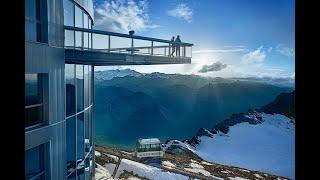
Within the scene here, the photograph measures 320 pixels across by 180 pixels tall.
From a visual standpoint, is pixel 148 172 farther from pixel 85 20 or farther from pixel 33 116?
pixel 33 116

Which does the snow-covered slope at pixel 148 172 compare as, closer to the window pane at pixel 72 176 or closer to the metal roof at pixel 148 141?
the metal roof at pixel 148 141

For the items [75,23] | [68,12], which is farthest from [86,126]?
[68,12]

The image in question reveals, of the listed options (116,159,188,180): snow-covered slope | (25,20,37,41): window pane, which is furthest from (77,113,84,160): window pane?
(116,159,188,180): snow-covered slope

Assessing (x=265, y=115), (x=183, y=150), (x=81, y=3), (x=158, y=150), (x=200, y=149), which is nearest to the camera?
(x=81, y=3)

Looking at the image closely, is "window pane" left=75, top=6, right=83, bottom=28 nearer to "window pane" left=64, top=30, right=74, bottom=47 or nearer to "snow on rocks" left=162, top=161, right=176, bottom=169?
"window pane" left=64, top=30, right=74, bottom=47
